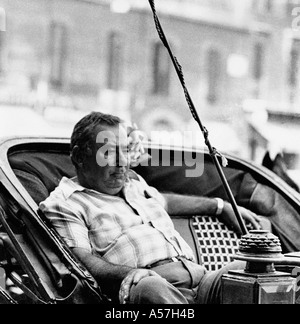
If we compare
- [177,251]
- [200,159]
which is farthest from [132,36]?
[177,251]

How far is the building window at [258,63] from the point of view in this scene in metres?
13.0

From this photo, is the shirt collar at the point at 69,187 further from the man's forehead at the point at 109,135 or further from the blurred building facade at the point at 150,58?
the blurred building facade at the point at 150,58

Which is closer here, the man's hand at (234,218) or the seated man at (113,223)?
the seated man at (113,223)

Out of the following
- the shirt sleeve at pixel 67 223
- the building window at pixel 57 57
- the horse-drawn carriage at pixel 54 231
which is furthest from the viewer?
the building window at pixel 57 57

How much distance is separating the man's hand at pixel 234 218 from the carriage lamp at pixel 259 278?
38.0 inches

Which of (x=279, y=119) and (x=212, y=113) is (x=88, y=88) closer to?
(x=212, y=113)

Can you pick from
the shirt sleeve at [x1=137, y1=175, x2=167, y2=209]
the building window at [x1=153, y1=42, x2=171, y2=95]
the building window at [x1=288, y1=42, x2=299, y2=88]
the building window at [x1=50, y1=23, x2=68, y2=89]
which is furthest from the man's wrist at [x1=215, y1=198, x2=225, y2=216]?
the building window at [x1=288, y1=42, x2=299, y2=88]

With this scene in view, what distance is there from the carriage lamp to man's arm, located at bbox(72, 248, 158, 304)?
11.2 inches

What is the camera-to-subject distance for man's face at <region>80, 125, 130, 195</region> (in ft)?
9.12

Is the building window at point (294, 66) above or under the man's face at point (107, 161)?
above

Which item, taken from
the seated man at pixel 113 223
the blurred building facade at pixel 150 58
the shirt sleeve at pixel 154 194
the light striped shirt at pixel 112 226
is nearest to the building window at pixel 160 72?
the blurred building facade at pixel 150 58

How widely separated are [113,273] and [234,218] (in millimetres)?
884

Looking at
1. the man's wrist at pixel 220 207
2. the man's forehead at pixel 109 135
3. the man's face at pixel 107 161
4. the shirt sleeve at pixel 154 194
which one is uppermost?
the man's forehead at pixel 109 135

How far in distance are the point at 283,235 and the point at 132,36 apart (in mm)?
9448
